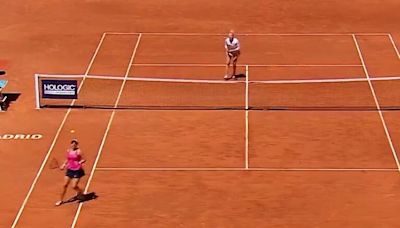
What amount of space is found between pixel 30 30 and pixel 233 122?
44.6 feet

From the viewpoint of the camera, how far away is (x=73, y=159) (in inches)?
832

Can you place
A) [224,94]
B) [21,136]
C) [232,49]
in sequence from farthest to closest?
[232,49] < [224,94] < [21,136]

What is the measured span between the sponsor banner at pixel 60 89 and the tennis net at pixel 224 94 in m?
0.14

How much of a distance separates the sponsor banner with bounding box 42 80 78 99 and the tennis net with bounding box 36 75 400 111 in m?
0.14

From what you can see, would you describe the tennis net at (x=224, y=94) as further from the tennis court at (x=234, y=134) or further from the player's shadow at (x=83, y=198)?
the player's shadow at (x=83, y=198)

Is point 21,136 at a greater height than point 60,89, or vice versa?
point 60,89

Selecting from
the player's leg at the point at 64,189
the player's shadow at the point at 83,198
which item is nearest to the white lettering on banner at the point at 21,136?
the player's shadow at the point at 83,198

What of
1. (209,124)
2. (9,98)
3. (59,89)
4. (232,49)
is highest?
(232,49)

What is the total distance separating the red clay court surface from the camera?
2188cm

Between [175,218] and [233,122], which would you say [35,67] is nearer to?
[233,122]

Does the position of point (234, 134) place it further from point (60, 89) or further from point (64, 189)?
point (64, 189)

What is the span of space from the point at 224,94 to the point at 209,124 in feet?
8.99

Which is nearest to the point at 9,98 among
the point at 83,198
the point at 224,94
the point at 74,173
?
the point at 224,94

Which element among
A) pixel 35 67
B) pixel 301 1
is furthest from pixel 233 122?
pixel 301 1
